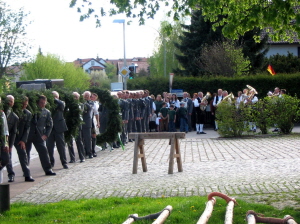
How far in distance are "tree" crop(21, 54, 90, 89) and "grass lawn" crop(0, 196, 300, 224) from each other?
55970 millimetres

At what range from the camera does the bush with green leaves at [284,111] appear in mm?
23875

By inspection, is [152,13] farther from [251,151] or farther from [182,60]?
[182,60]

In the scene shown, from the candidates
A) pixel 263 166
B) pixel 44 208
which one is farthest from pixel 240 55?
pixel 44 208

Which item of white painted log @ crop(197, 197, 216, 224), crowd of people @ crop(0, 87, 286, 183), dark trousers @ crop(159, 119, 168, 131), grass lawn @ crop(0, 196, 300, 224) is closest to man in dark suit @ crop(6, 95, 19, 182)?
crowd of people @ crop(0, 87, 286, 183)

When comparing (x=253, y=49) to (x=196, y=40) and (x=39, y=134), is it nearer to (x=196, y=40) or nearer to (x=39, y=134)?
(x=196, y=40)

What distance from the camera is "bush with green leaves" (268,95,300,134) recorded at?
23.9m

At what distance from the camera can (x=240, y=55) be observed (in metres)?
40.4

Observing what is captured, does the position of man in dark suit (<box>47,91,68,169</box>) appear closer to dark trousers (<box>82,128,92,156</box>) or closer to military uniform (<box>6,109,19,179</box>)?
dark trousers (<box>82,128,92,156</box>)

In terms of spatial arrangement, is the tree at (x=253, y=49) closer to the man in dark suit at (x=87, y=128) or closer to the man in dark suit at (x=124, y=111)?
the man in dark suit at (x=124, y=111)

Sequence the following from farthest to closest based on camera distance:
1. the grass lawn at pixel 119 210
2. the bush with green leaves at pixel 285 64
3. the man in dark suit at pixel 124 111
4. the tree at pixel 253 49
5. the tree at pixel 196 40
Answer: the bush with green leaves at pixel 285 64 → the tree at pixel 196 40 → the tree at pixel 253 49 → the man in dark suit at pixel 124 111 → the grass lawn at pixel 119 210

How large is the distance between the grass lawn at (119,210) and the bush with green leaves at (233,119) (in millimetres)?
14567

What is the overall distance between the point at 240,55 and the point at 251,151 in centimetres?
2321

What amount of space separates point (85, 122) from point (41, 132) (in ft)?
12.5

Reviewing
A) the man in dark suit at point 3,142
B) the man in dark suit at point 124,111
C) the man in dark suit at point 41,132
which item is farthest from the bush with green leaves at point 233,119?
the man in dark suit at point 3,142
